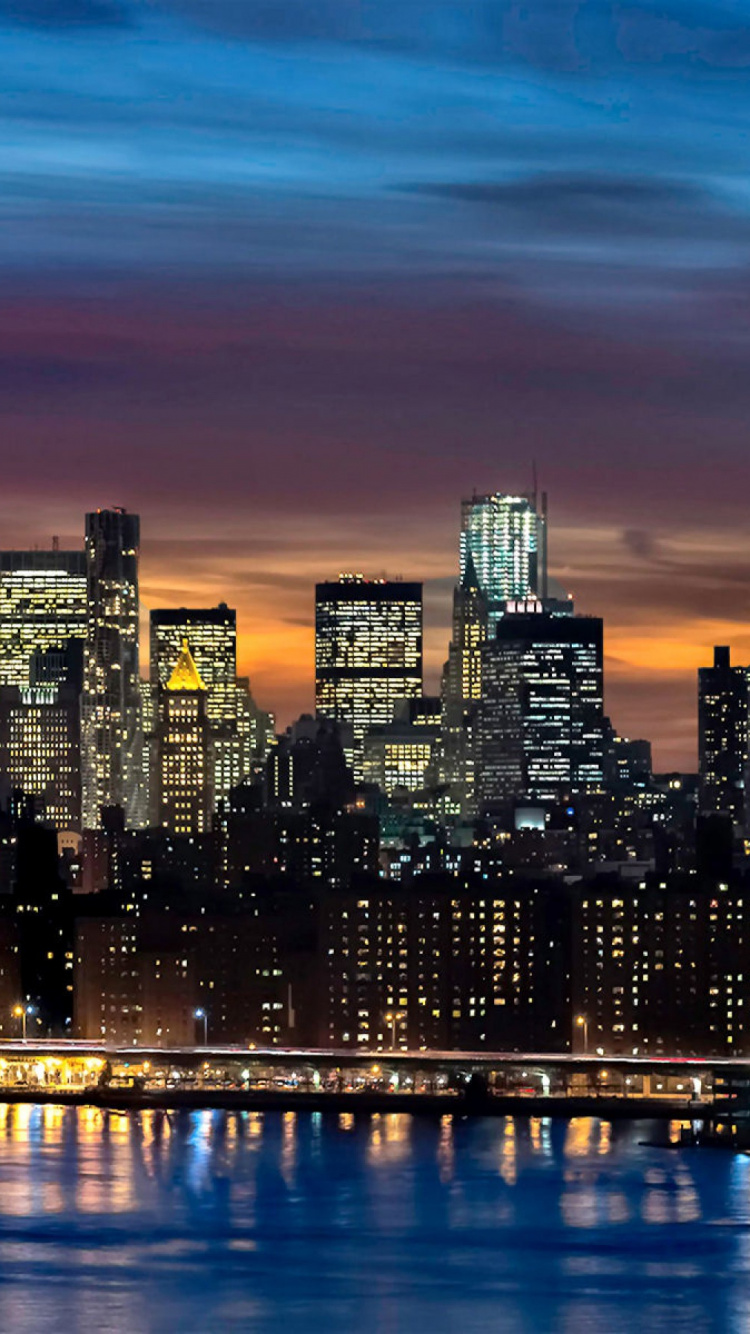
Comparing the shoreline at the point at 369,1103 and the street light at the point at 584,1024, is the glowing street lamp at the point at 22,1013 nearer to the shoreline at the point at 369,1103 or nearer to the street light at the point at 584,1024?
the shoreline at the point at 369,1103

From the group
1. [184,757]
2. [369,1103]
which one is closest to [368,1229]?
[369,1103]

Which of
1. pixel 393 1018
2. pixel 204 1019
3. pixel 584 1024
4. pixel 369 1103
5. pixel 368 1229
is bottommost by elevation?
pixel 368 1229

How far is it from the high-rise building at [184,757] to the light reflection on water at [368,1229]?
75509 mm

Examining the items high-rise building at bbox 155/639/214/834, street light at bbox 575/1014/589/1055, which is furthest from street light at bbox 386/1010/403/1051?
high-rise building at bbox 155/639/214/834

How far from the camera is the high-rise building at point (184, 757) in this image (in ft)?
506

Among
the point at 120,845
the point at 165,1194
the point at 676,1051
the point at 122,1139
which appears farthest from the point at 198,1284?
the point at 120,845

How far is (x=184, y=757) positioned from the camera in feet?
519

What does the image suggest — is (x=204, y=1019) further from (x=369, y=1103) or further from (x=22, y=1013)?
(x=369, y=1103)

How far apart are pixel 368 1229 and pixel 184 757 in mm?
95575

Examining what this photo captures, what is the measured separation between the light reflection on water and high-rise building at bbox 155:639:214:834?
2973 inches

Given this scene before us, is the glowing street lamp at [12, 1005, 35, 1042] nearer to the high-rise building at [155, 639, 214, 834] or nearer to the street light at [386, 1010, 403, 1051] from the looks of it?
the street light at [386, 1010, 403, 1051]

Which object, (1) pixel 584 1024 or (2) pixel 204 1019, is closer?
(1) pixel 584 1024

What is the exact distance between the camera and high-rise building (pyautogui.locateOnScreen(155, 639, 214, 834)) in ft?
506

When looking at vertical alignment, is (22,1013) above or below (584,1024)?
above
